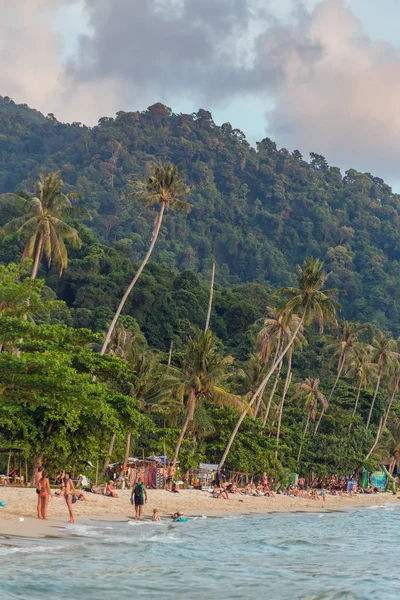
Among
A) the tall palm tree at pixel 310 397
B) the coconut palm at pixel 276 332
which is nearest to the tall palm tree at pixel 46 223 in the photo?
the coconut palm at pixel 276 332

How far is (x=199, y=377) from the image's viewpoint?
3991 centimetres

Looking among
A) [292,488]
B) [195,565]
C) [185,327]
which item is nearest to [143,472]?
[292,488]

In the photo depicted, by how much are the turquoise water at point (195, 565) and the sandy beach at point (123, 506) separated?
42.7 inches

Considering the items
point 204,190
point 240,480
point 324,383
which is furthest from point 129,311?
point 204,190

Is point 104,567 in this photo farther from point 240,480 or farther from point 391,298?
point 391,298

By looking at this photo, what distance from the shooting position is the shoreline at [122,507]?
19469 mm

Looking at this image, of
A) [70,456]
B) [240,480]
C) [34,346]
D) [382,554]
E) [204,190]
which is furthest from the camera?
[204,190]

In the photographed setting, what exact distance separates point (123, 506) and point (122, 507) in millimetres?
396

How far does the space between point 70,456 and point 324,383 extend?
55418 millimetres

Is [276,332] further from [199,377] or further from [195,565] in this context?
[195,565]

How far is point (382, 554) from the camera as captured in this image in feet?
68.5

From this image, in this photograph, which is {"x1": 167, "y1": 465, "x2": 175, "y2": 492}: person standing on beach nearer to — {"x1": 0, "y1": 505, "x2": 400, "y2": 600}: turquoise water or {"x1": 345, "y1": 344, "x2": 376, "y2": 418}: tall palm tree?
{"x1": 0, "y1": 505, "x2": 400, "y2": 600}: turquoise water

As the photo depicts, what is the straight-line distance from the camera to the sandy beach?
19.7 meters

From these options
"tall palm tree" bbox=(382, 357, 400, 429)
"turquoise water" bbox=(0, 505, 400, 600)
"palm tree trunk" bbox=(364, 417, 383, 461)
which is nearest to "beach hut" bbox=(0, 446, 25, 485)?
"turquoise water" bbox=(0, 505, 400, 600)
